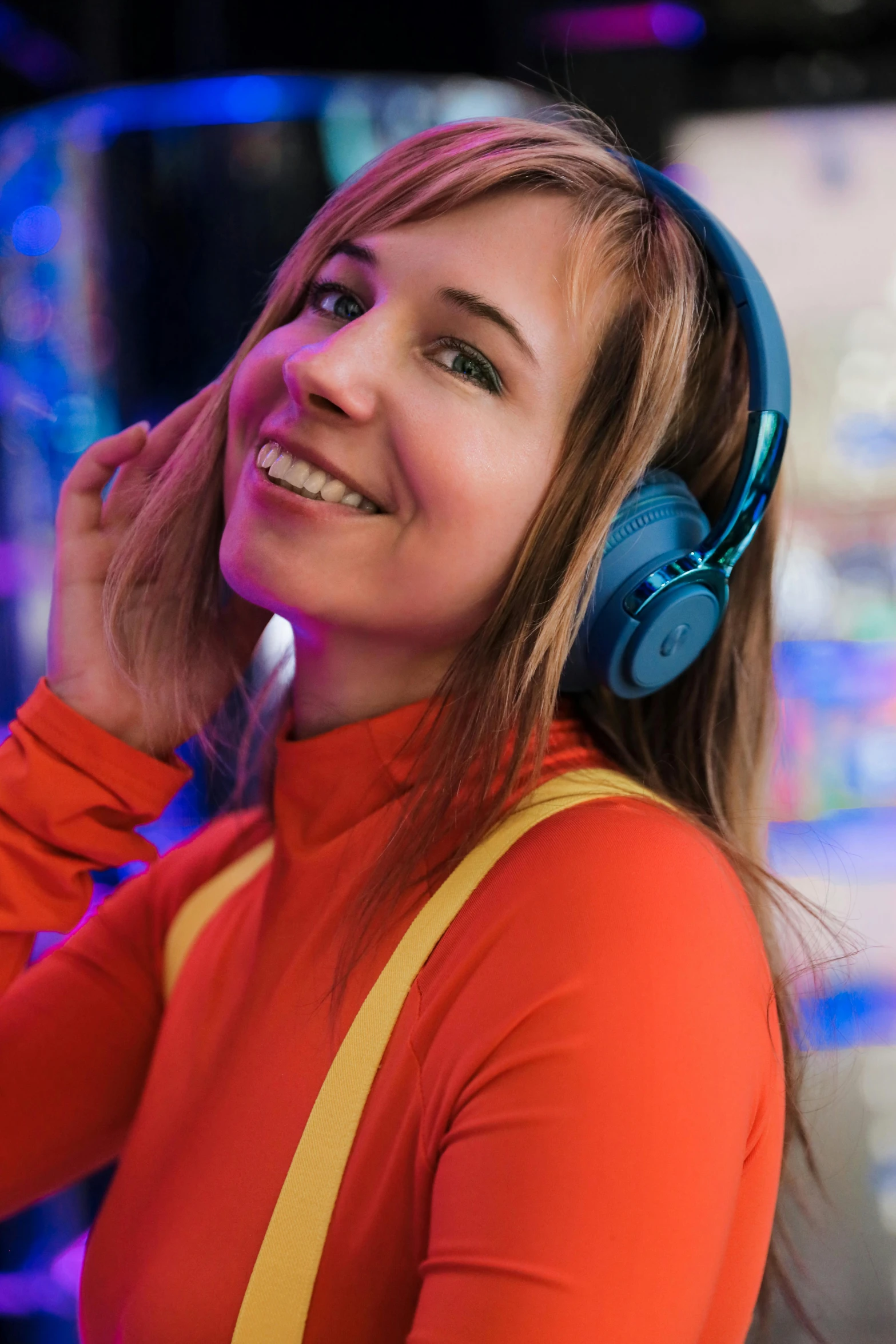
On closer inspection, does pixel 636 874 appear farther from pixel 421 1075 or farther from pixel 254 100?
pixel 254 100

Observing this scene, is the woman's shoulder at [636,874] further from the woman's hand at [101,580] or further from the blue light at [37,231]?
the blue light at [37,231]

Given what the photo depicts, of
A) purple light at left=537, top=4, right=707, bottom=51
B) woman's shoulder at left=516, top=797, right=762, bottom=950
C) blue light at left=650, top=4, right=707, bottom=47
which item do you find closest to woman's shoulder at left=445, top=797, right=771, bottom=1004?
woman's shoulder at left=516, top=797, right=762, bottom=950

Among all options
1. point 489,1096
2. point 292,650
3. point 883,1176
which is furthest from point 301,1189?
point 883,1176

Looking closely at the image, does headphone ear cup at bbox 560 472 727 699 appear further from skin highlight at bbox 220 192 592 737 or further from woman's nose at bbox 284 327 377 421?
woman's nose at bbox 284 327 377 421

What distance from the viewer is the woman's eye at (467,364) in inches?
33.4

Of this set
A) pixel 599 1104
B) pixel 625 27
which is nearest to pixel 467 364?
pixel 599 1104

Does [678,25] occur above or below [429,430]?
above

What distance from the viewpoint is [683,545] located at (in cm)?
89

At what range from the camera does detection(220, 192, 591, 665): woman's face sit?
0.82m

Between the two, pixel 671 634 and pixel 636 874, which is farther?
pixel 671 634

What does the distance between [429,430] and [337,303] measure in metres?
0.20

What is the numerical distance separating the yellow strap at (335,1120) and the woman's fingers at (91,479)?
0.53 m

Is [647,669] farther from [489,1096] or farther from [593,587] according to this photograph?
[489,1096]

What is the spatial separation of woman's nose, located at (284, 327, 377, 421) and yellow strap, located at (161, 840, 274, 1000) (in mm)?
427
